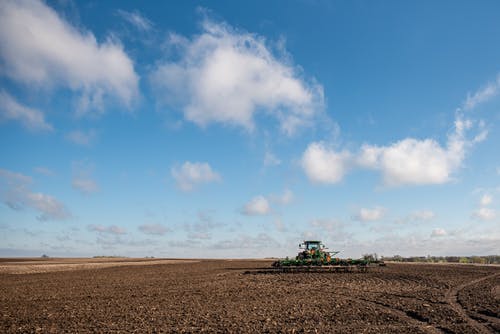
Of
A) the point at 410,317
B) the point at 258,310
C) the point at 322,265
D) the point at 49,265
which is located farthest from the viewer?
the point at 49,265

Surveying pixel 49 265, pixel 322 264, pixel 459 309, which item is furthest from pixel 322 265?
pixel 49 265

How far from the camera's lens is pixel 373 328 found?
1141cm

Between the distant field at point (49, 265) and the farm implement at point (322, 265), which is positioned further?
the distant field at point (49, 265)

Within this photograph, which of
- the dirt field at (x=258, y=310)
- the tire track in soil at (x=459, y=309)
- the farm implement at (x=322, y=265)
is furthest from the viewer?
the farm implement at (x=322, y=265)

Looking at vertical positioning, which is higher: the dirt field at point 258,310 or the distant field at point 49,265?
the distant field at point 49,265

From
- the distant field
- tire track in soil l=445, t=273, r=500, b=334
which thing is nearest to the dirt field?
tire track in soil l=445, t=273, r=500, b=334

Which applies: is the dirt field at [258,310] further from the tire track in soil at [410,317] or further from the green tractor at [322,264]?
the green tractor at [322,264]

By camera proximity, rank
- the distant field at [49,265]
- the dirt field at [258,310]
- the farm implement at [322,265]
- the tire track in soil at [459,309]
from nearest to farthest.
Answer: the tire track in soil at [459,309] < the dirt field at [258,310] < the farm implement at [322,265] < the distant field at [49,265]

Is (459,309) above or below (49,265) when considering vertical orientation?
below

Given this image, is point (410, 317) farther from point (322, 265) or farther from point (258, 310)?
point (322, 265)

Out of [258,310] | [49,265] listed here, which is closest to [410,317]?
[258,310]

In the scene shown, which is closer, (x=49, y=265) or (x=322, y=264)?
(x=322, y=264)

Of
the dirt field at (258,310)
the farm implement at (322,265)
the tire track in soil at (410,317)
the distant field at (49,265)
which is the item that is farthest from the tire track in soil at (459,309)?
the distant field at (49,265)

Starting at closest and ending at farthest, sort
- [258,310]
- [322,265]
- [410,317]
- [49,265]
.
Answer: [410,317], [258,310], [322,265], [49,265]
